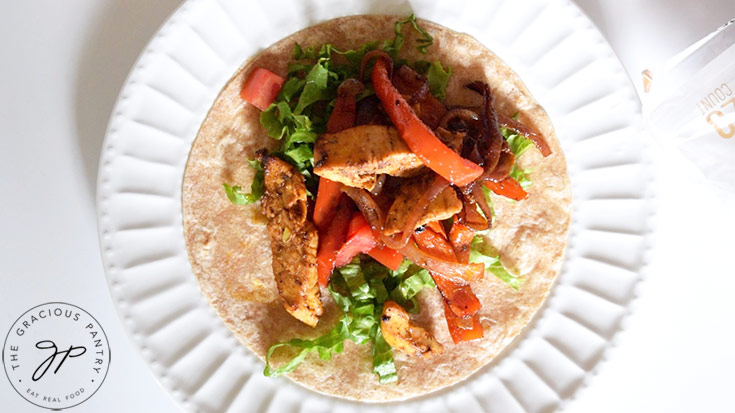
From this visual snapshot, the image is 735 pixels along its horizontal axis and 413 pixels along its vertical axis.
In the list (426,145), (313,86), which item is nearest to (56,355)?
(313,86)

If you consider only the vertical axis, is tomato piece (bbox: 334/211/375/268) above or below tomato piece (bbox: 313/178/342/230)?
below

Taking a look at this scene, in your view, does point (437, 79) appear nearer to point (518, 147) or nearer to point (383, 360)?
point (518, 147)

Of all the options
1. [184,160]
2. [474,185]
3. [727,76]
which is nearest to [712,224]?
[727,76]

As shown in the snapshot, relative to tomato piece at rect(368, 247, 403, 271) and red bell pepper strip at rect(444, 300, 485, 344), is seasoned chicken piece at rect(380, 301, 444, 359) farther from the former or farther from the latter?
tomato piece at rect(368, 247, 403, 271)

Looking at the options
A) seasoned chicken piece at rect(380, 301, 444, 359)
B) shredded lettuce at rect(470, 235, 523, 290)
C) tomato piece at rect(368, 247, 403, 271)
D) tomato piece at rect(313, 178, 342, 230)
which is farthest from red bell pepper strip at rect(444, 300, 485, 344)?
tomato piece at rect(313, 178, 342, 230)

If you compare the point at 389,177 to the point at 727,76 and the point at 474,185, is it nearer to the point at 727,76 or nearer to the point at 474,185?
the point at 474,185
